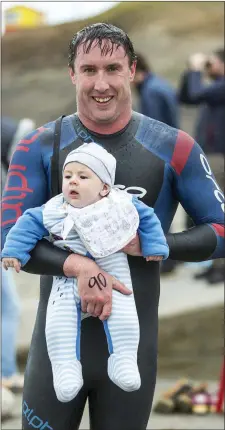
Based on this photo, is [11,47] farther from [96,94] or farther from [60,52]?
[96,94]

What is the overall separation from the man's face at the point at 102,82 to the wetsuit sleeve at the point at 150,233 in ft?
1.16

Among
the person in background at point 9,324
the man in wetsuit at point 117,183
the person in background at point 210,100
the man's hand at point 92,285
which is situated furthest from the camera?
the person in background at point 210,100

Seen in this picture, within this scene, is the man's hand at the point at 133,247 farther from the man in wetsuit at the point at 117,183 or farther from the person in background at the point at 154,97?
the person in background at the point at 154,97

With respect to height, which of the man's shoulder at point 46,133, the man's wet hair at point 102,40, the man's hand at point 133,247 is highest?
the man's wet hair at point 102,40

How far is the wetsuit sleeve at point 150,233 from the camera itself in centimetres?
343

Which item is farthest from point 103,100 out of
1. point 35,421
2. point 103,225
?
point 35,421

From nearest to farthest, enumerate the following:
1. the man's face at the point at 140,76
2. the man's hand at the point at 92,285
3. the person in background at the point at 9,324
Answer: the man's hand at the point at 92,285 → the person in background at the point at 9,324 → the man's face at the point at 140,76

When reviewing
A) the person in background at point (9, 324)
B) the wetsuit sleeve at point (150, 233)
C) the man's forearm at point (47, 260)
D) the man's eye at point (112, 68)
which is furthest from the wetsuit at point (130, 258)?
the person in background at point (9, 324)

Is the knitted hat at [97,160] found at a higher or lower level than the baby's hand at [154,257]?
higher

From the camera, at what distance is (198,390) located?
728 cm

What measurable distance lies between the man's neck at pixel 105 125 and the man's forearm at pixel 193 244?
43 centimetres

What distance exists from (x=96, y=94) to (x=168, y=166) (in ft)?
1.23

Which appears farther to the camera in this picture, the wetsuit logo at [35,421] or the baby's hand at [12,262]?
the wetsuit logo at [35,421]

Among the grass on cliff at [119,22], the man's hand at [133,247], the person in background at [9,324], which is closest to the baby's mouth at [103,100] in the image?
the man's hand at [133,247]
